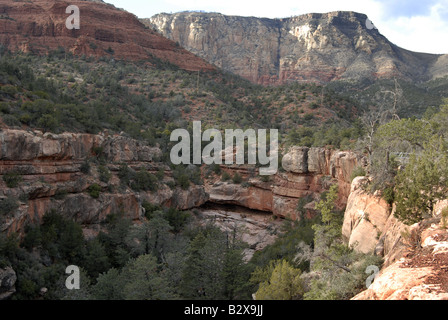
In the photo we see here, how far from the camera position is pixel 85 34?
5603 centimetres

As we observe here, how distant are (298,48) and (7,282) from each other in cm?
10548

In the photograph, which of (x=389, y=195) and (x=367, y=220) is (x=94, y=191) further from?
(x=389, y=195)

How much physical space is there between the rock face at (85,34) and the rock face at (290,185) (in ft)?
110

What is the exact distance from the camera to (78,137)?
69.9 feet

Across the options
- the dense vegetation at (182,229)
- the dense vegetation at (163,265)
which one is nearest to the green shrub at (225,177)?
the dense vegetation at (182,229)

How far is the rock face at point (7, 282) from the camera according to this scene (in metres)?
12.5

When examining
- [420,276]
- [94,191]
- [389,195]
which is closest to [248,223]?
[94,191]

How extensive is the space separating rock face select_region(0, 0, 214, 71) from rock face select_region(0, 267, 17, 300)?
4510cm

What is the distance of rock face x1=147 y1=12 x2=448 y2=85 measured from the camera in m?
87.3

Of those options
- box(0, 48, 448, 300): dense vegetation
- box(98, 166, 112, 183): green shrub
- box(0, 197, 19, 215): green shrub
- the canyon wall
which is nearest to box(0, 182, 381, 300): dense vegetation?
box(0, 48, 448, 300): dense vegetation

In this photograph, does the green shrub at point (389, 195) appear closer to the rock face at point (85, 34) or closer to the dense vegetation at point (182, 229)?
the dense vegetation at point (182, 229)

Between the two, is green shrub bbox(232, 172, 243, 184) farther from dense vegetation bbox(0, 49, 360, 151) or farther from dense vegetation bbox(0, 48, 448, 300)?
dense vegetation bbox(0, 49, 360, 151)

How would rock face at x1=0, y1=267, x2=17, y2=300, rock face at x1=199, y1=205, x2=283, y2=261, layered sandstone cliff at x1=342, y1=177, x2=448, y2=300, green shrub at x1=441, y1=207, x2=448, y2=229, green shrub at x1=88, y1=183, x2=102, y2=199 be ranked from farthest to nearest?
rock face at x1=199, y1=205, x2=283, y2=261, green shrub at x1=88, y1=183, x2=102, y2=199, rock face at x1=0, y1=267, x2=17, y2=300, green shrub at x1=441, y1=207, x2=448, y2=229, layered sandstone cliff at x1=342, y1=177, x2=448, y2=300
